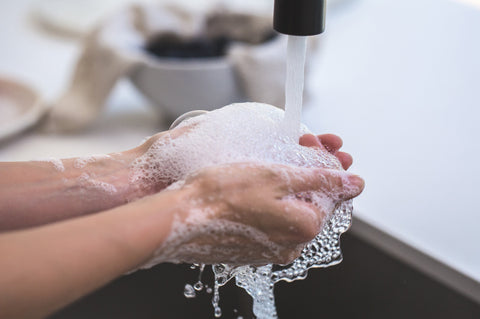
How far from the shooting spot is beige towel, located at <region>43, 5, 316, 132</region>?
30.9 inches

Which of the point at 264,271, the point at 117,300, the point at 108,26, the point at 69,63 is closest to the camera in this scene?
the point at 264,271

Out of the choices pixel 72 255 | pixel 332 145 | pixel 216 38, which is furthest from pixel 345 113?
pixel 72 255

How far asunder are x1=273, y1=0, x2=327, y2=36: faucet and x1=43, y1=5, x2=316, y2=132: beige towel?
391 mm

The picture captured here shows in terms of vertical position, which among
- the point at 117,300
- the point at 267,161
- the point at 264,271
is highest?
the point at 267,161

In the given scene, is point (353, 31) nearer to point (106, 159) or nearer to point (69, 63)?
point (69, 63)

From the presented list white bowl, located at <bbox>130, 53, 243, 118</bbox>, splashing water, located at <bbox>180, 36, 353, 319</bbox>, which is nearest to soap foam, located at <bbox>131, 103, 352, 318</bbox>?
splashing water, located at <bbox>180, 36, 353, 319</bbox>

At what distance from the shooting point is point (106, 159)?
0.54 meters

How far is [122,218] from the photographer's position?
0.39m

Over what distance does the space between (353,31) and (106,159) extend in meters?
0.66

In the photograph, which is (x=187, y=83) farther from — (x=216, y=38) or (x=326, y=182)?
(x=326, y=182)

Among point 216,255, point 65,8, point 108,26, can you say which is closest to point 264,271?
point 216,255

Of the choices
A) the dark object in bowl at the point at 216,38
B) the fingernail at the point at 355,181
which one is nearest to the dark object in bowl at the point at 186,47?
the dark object in bowl at the point at 216,38

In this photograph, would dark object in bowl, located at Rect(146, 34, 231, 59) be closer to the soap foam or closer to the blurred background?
the blurred background

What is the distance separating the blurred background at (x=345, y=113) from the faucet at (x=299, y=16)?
12.5 inches
